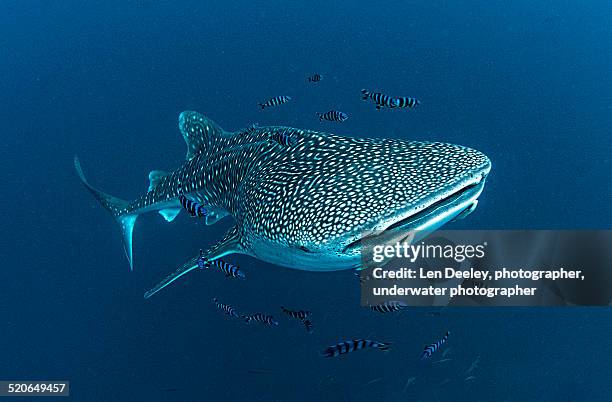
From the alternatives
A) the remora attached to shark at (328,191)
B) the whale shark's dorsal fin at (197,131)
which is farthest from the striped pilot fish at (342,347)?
the whale shark's dorsal fin at (197,131)

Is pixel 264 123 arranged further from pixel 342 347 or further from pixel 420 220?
pixel 420 220

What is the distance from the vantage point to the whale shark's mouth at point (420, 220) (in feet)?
10.3

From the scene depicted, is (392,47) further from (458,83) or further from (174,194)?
(174,194)

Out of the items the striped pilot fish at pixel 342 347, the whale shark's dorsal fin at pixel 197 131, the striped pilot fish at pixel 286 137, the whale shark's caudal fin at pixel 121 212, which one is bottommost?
the striped pilot fish at pixel 342 347

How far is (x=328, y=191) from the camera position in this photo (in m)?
3.73

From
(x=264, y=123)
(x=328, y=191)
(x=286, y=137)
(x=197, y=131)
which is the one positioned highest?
Result: (x=264, y=123)

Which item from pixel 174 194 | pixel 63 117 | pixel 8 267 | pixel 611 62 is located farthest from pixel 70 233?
pixel 611 62

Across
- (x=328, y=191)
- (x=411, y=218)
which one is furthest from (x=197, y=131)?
(x=411, y=218)

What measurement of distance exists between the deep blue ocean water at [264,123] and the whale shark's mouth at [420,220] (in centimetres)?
956

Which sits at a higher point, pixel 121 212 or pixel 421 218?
pixel 421 218

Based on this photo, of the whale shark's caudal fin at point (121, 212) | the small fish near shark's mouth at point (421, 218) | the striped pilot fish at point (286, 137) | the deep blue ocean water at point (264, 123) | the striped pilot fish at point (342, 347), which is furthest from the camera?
the deep blue ocean water at point (264, 123)

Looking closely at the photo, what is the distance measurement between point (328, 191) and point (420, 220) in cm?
88

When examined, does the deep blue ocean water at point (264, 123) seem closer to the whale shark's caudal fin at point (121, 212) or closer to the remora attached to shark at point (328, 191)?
the whale shark's caudal fin at point (121, 212)

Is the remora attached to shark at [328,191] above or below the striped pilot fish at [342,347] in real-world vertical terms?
above
